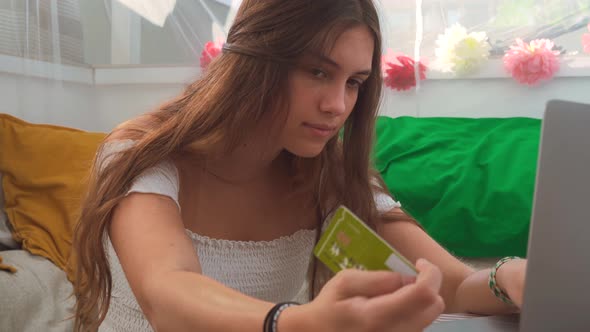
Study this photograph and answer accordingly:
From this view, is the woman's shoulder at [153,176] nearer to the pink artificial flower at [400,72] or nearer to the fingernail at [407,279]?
the fingernail at [407,279]

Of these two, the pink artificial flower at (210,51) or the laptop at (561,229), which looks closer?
the laptop at (561,229)

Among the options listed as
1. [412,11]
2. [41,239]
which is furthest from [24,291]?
[412,11]

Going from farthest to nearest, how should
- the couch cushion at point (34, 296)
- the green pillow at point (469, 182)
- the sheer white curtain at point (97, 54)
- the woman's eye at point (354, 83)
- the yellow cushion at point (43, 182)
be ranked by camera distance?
1. the sheer white curtain at point (97, 54)
2. the yellow cushion at point (43, 182)
3. the green pillow at point (469, 182)
4. the couch cushion at point (34, 296)
5. the woman's eye at point (354, 83)

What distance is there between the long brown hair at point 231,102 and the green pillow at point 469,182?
63cm

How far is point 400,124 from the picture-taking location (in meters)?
2.08

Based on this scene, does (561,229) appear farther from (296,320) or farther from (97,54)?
(97,54)

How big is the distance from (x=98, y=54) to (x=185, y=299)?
7.66 ft

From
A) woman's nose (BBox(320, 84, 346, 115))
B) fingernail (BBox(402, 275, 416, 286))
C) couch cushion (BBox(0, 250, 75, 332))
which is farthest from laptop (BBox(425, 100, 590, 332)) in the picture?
couch cushion (BBox(0, 250, 75, 332))

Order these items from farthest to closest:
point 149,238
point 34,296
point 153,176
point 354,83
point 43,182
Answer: point 43,182, point 34,296, point 354,83, point 153,176, point 149,238

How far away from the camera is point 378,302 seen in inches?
16.3

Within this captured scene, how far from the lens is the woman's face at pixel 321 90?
0.92 m

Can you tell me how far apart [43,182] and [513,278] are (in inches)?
62.2

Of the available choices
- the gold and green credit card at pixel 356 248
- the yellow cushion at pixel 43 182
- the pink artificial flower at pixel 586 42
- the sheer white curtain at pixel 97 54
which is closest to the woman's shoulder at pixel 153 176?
the gold and green credit card at pixel 356 248

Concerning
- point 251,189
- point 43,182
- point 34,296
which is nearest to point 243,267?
point 251,189
